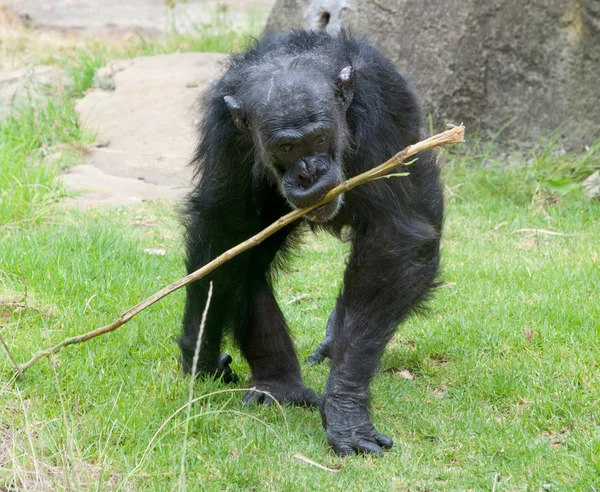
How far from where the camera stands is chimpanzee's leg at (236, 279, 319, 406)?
5.19 meters

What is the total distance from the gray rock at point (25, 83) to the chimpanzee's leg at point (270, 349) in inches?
269

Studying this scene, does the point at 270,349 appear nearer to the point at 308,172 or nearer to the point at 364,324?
the point at 364,324

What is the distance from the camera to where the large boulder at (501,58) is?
9.48m

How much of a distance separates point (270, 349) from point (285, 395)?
0.96 ft

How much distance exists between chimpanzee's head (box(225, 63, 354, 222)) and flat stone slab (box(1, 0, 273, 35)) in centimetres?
1251

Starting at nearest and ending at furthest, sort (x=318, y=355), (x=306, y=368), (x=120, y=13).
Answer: (x=306, y=368) → (x=318, y=355) → (x=120, y=13)

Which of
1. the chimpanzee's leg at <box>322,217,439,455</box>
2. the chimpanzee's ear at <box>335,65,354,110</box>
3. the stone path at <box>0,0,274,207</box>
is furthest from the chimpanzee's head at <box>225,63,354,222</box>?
the stone path at <box>0,0,274,207</box>

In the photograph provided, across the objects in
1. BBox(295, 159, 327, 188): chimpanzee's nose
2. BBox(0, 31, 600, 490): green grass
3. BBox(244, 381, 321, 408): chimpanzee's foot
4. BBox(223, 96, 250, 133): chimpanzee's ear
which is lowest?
BBox(244, 381, 321, 408): chimpanzee's foot

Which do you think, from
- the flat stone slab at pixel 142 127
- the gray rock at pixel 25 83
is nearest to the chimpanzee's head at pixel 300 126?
the flat stone slab at pixel 142 127

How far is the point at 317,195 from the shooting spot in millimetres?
4227

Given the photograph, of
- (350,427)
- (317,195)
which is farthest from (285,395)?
(317,195)

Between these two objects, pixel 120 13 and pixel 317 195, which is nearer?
pixel 317 195

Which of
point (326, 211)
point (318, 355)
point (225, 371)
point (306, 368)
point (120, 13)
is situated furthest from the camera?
point (120, 13)

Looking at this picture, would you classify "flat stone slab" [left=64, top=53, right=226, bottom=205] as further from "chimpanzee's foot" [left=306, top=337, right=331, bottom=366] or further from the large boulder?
"chimpanzee's foot" [left=306, top=337, right=331, bottom=366]
